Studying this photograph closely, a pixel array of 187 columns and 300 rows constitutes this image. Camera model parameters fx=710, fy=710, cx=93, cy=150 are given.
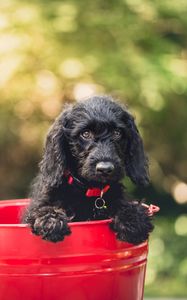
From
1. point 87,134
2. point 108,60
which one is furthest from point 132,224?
point 108,60

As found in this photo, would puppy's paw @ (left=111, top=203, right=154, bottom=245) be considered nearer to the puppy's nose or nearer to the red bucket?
the red bucket

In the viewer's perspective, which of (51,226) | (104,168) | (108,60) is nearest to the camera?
(51,226)

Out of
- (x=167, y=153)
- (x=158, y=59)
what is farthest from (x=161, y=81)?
(x=167, y=153)

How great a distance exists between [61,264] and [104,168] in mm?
474

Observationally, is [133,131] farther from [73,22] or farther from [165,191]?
[165,191]

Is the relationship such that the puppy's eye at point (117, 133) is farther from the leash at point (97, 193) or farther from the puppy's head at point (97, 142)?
the leash at point (97, 193)

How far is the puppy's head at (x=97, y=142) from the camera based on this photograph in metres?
3.32

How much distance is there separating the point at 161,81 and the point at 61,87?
1.35m

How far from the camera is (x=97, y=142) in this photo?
342 cm

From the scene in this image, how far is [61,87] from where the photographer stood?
7.30 m

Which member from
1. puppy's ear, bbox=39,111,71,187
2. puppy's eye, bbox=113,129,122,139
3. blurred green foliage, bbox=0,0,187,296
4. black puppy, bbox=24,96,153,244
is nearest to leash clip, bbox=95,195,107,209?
black puppy, bbox=24,96,153,244

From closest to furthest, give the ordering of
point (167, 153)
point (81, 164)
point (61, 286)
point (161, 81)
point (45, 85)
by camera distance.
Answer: point (61, 286) < point (81, 164) < point (161, 81) < point (45, 85) < point (167, 153)

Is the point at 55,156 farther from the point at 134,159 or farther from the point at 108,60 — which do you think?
the point at 108,60

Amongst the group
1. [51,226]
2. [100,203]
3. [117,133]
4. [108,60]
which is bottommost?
[108,60]
